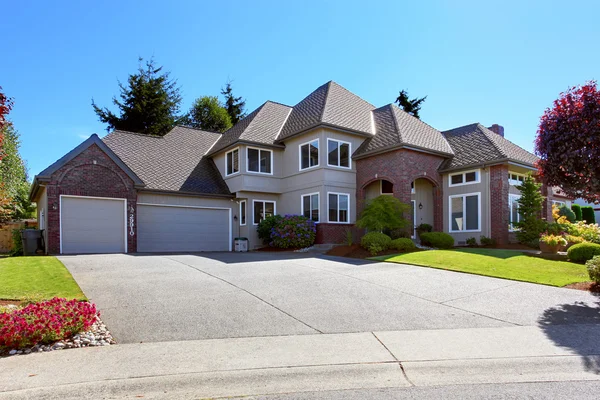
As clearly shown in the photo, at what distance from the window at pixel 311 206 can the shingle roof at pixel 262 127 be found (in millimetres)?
3797

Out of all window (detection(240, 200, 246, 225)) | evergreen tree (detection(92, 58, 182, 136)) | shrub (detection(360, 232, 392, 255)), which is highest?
evergreen tree (detection(92, 58, 182, 136))

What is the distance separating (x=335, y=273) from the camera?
38.1ft

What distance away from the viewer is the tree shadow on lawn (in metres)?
5.55

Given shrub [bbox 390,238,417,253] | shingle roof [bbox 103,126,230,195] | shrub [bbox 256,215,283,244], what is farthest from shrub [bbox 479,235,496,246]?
shingle roof [bbox 103,126,230,195]

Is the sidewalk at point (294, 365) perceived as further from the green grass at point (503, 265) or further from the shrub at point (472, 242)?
the shrub at point (472, 242)

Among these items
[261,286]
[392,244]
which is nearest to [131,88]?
[392,244]

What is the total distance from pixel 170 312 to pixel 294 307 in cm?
225

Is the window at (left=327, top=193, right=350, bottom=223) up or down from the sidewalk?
up

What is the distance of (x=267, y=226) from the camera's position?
68.0 ft

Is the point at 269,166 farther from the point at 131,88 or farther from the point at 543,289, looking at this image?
the point at 131,88

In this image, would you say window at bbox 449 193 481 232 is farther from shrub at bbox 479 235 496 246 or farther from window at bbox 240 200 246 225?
window at bbox 240 200 246 225

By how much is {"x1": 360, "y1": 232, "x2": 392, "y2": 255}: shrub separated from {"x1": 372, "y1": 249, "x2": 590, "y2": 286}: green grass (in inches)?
48.3

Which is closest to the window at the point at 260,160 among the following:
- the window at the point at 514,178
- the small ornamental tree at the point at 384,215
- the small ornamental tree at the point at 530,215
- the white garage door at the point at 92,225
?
the white garage door at the point at 92,225

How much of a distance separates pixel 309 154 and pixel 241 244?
571 cm
